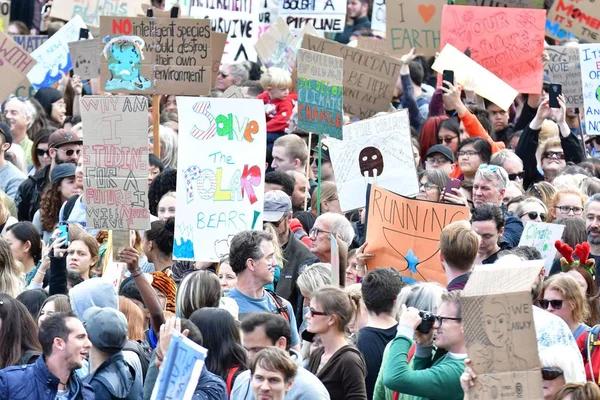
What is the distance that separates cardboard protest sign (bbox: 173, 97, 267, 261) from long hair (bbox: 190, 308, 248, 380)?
2703mm

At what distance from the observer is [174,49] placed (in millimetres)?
13344

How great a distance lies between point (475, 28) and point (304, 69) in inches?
137

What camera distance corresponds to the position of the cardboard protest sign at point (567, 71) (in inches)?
560

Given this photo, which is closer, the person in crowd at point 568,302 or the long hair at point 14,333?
the long hair at point 14,333

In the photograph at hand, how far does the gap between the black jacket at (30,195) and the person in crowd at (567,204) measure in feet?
14.7

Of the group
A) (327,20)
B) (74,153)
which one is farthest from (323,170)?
(327,20)

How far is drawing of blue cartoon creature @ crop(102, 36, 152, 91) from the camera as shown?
12.8 m

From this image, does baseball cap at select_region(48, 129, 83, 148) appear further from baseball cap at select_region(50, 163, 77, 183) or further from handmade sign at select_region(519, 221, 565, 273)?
handmade sign at select_region(519, 221, 565, 273)

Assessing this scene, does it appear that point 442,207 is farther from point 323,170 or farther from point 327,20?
point 327,20

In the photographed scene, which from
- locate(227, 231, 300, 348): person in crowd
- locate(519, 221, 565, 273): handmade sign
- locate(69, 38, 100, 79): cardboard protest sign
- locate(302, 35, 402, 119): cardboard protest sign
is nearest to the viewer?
locate(227, 231, 300, 348): person in crowd

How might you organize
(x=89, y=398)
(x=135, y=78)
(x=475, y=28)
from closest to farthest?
1. (x=89, y=398)
2. (x=135, y=78)
3. (x=475, y=28)

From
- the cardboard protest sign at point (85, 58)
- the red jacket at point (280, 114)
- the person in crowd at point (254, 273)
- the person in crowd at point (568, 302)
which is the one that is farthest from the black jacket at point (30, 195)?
the person in crowd at point (568, 302)

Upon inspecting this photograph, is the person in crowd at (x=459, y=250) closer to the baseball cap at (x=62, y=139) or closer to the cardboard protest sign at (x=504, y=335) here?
the cardboard protest sign at (x=504, y=335)

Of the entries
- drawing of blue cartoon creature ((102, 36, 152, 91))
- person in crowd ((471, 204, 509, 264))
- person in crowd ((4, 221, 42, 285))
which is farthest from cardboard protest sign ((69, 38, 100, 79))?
person in crowd ((471, 204, 509, 264))
